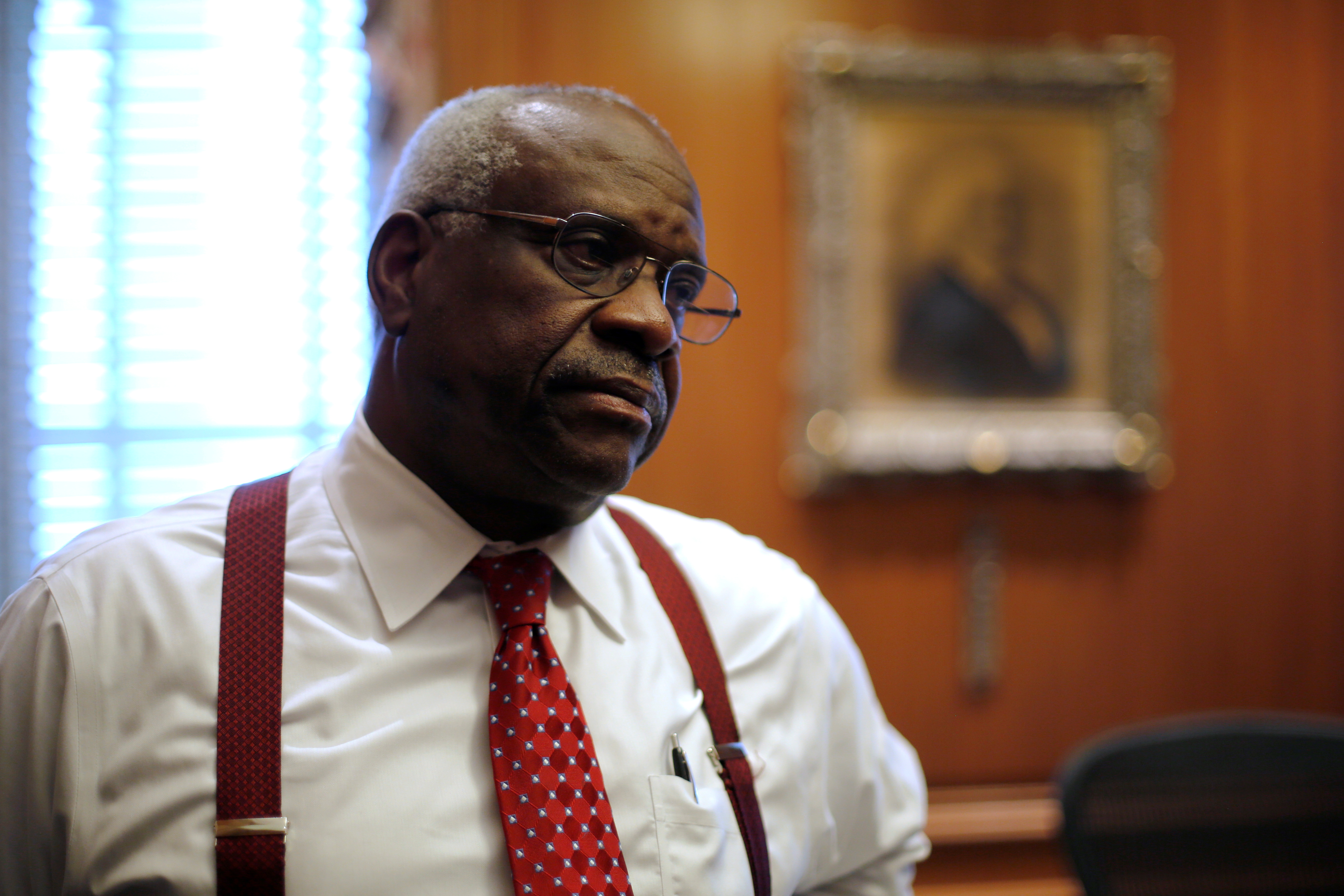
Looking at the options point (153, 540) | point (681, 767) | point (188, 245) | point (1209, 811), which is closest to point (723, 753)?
point (681, 767)

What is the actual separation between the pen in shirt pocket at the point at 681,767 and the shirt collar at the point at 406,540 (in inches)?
6.1

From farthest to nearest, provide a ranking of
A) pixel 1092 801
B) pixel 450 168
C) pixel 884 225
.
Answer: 1. pixel 884 225
2. pixel 1092 801
3. pixel 450 168

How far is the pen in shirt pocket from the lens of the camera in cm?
99

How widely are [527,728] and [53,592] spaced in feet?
1.74

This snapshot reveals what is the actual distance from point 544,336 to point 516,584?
0.30 metres

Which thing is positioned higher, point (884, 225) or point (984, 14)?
point (984, 14)

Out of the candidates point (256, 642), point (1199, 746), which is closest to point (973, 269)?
point (1199, 746)

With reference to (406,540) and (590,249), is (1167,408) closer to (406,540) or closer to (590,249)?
(590,249)

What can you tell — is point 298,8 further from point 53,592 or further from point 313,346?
point 53,592

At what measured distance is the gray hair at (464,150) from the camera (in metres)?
0.98

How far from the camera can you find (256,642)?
0.88 metres

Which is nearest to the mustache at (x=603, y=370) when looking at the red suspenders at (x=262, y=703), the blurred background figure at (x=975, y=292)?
the red suspenders at (x=262, y=703)

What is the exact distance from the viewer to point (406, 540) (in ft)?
3.29

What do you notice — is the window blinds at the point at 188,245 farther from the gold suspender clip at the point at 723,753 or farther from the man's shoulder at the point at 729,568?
the gold suspender clip at the point at 723,753
